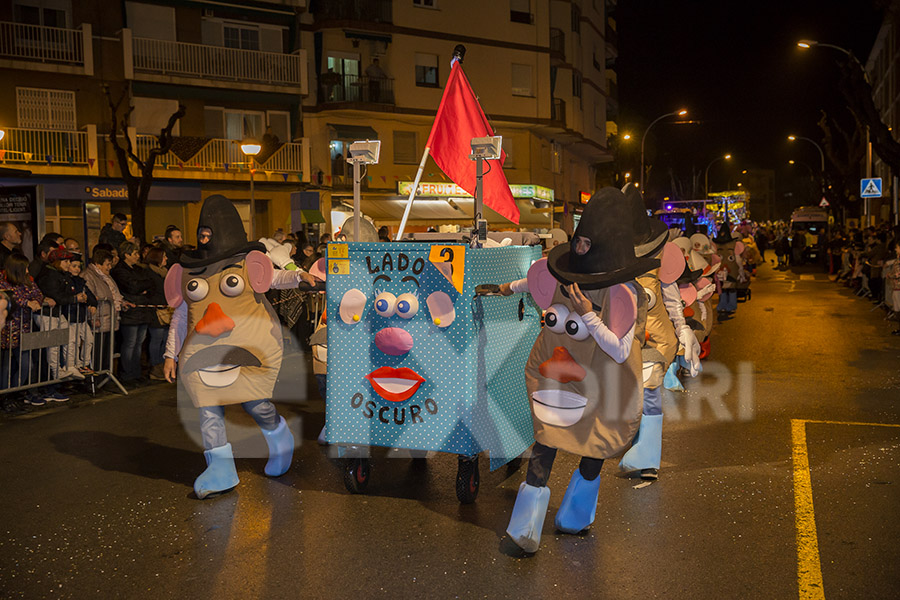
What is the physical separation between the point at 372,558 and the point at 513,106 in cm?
3235

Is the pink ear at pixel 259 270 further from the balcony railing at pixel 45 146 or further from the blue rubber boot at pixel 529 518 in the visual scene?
the balcony railing at pixel 45 146

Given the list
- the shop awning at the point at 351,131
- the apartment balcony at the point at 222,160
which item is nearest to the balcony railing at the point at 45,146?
the apartment balcony at the point at 222,160

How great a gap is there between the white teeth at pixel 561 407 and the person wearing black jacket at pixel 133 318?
7.27m

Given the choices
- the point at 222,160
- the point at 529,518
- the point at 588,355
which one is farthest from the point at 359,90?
the point at 529,518

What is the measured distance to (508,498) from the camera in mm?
5961

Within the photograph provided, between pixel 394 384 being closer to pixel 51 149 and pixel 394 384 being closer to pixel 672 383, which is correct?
pixel 672 383

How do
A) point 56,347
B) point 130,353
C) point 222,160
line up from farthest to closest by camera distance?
point 222,160 < point 130,353 < point 56,347

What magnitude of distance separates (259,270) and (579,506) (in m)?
2.69

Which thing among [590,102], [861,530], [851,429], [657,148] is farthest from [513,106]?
[657,148]

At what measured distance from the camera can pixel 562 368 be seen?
4.91 m

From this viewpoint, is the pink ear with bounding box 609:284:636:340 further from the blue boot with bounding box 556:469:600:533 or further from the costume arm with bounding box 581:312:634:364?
the blue boot with bounding box 556:469:600:533

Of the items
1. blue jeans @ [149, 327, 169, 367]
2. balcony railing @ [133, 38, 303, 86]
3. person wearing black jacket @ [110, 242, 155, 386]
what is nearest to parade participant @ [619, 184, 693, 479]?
person wearing black jacket @ [110, 242, 155, 386]

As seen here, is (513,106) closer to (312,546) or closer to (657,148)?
(312,546)

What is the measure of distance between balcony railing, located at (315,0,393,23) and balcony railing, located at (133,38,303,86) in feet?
8.62
